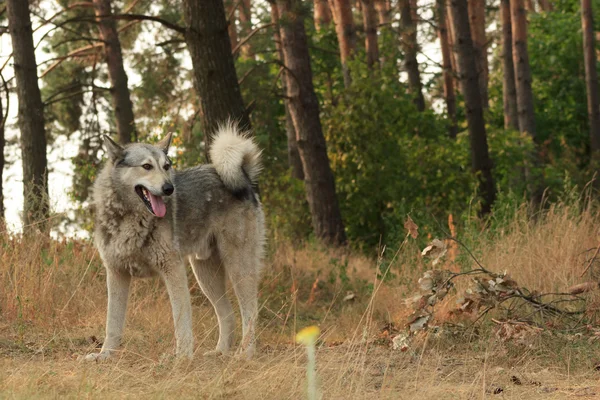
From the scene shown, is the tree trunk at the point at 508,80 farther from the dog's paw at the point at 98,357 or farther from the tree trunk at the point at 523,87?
the dog's paw at the point at 98,357

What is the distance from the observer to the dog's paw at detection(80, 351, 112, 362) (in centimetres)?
711

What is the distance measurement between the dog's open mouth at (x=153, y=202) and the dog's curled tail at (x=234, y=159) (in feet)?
3.30

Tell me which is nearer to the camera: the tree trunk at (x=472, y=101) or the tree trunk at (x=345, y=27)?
the tree trunk at (x=472, y=101)

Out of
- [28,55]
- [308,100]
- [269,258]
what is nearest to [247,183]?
[269,258]

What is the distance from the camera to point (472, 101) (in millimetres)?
18172

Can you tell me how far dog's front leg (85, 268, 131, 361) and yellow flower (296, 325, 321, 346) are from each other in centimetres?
158

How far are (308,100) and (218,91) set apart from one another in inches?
231

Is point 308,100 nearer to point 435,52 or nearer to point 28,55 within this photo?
point 28,55

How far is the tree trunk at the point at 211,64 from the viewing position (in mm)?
11070

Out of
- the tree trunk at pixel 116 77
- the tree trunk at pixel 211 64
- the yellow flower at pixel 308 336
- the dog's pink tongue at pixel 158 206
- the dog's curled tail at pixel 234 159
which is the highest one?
the tree trunk at pixel 116 77

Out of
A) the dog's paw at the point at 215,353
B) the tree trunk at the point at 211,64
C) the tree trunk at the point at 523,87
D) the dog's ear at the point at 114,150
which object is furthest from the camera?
the tree trunk at the point at 523,87

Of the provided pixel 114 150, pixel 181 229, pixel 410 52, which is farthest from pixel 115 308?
pixel 410 52

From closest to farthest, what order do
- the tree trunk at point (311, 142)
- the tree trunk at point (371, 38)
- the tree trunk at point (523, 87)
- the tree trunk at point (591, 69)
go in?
the tree trunk at point (311, 142)
the tree trunk at point (371, 38)
the tree trunk at point (523, 87)
the tree trunk at point (591, 69)

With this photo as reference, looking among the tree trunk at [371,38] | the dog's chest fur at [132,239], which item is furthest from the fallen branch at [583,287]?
the tree trunk at [371,38]
